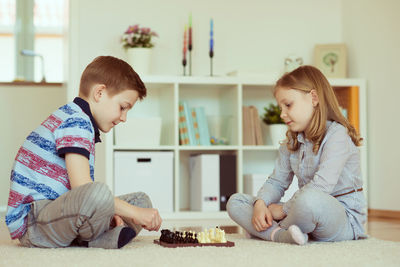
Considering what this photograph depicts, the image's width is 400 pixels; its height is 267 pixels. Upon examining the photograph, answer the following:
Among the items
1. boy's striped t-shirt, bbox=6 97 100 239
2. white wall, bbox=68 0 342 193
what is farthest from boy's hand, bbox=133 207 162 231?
white wall, bbox=68 0 342 193

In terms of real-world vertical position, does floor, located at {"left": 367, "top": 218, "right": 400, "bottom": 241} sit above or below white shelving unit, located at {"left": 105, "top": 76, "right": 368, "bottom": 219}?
below

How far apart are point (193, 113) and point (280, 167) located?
1.34 meters

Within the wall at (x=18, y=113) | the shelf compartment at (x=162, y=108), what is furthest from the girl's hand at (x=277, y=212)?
the wall at (x=18, y=113)

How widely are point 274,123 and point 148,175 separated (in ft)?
2.50

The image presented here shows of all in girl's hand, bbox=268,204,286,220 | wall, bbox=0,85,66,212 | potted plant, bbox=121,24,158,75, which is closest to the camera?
girl's hand, bbox=268,204,286,220

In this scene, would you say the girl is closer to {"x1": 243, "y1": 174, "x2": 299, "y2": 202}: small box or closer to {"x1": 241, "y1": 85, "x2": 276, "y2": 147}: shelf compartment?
{"x1": 243, "y1": 174, "x2": 299, "y2": 202}: small box

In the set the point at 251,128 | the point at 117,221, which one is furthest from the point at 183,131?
the point at 117,221

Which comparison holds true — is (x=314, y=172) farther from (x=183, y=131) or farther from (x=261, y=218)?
(x=183, y=131)

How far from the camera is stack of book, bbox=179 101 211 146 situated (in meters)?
3.36

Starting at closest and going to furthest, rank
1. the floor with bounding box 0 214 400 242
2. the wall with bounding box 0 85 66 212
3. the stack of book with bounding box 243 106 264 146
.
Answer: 1. the floor with bounding box 0 214 400 242
2. the stack of book with bounding box 243 106 264 146
3. the wall with bounding box 0 85 66 212

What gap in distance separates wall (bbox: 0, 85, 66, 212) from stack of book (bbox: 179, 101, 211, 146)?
35.4 inches

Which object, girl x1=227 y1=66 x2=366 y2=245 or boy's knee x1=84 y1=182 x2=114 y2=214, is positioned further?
girl x1=227 y1=66 x2=366 y2=245

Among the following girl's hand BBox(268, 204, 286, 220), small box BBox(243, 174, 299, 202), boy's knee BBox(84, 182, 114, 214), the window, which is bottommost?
small box BBox(243, 174, 299, 202)

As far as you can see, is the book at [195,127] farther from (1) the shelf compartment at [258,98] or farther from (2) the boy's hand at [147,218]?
(2) the boy's hand at [147,218]
